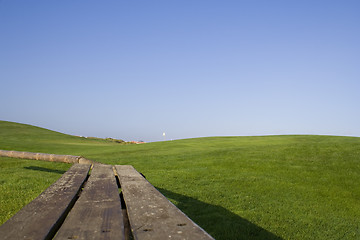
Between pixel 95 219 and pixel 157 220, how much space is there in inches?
17.3

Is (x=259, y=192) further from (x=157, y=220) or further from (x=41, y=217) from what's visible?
(x=41, y=217)

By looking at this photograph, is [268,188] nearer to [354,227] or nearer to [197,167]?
[354,227]

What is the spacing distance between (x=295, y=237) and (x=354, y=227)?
6.01ft

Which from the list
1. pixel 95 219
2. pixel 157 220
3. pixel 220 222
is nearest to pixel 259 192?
pixel 220 222

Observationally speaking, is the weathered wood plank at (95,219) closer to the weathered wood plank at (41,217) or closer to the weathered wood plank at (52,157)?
the weathered wood plank at (41,217)

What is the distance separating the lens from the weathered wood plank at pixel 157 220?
157 cm

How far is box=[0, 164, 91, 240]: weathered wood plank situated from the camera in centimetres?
165

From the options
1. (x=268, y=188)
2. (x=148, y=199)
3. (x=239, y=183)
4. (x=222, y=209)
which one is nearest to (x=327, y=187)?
(x=268, y=188)

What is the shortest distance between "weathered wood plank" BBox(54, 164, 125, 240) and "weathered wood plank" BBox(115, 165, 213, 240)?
0.10m

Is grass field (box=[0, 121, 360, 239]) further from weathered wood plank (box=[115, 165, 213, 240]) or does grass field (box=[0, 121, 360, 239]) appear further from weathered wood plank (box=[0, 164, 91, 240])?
weathered wood plank (box=[0, 164, 91, 240])

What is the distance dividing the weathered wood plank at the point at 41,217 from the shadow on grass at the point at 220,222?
323cm

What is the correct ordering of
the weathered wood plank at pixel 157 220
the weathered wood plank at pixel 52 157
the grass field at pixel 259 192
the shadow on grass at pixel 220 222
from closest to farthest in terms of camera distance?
the weathered wood plank at pixel 157 220, the shadow on grass at pixel 220 222, the grass field at pixel 259 192, the weathered wood plank at pixel 52 157

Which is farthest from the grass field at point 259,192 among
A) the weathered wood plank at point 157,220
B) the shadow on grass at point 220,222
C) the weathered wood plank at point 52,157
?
the weathered wood plank at point 157,220

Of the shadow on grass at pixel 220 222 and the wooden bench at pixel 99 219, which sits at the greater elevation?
the wooden bench at pixel 99 219
